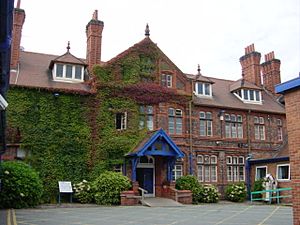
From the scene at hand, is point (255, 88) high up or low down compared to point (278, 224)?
up

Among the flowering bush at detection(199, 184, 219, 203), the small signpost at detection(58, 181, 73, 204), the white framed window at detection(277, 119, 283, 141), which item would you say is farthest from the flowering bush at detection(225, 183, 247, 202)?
the small signpost at detection(58, 181, 73, 204)

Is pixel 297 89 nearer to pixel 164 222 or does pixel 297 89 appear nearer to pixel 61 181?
pixel 164 222

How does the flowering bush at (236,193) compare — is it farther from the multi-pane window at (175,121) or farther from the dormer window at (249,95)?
the dormer window at (249,95)

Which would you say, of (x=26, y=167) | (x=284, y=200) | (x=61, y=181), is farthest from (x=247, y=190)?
(x=26, y=167)

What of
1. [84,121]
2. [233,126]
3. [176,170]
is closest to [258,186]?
[233,126]

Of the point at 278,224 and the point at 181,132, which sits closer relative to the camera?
the point at 278,224

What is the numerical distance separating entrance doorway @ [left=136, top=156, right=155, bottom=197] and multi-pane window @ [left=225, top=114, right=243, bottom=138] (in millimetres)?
7252

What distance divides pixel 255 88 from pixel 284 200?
1071cm

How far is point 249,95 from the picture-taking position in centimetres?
3278

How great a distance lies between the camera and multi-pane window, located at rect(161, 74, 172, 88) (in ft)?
92.4

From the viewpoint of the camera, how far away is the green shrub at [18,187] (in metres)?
19.0

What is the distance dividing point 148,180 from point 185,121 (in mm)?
5306

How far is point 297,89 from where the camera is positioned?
9961 mm

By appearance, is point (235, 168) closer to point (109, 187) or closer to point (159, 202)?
point (159, 202)
